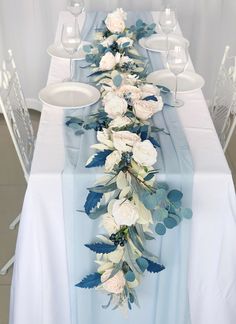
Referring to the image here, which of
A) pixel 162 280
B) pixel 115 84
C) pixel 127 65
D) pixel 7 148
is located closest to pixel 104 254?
pixel 162 280

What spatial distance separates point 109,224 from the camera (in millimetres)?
1109

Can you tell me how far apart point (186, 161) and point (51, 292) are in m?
0.52

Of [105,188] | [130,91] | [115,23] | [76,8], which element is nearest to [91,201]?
[105,188]

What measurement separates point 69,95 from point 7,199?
906 millimetres

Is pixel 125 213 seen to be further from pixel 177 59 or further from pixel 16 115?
pixel 16 115

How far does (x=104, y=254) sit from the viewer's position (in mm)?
1182

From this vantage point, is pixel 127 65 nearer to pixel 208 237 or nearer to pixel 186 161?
pixel 186 161

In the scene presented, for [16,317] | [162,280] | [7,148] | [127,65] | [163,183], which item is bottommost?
[7,148]

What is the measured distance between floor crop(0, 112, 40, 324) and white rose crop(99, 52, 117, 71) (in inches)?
36.2

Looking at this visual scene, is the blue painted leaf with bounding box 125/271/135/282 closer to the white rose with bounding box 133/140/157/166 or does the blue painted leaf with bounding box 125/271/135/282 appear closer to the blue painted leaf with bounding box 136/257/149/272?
the blue painted leaf with bounding box 136/257/149/272

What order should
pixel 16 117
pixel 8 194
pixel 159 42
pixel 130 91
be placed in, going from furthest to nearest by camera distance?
pixel 8 194
pixel 159 42
pixel 16 117
pixel 130 91

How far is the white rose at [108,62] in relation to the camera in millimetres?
1535

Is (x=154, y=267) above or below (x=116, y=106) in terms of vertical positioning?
below

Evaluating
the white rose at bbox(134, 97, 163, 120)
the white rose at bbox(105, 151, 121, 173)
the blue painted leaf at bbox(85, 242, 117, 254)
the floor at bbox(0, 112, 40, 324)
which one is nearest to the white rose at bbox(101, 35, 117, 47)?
the white rose at bbox(134, 97, 163, 120)
